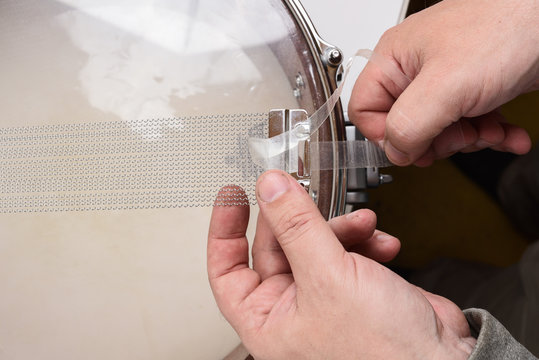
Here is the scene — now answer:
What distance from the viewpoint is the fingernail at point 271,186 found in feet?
1.50

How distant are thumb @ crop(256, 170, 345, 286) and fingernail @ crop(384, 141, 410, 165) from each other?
175 millimetres

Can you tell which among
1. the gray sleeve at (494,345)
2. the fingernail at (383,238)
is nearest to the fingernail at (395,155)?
the fingernail at (383,238)

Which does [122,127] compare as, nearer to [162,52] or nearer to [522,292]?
[162,52]

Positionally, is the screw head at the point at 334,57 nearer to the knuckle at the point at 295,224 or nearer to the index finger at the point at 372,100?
the index finger at the point at 372,100

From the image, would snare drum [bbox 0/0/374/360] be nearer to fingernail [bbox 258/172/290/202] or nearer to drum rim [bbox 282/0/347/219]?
drum rim [bbox 282/0/347/219]

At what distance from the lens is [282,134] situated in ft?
1.77

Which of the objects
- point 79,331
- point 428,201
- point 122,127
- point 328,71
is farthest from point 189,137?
point 428,201

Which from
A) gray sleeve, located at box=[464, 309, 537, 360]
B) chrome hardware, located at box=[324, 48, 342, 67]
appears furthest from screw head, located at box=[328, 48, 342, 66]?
gray sleeve, located at box=[464, 309, 537, 360]

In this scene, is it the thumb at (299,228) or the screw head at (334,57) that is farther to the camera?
the screw head at (334,57)

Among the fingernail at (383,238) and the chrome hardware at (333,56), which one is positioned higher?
the chrome hardware at (333,56)

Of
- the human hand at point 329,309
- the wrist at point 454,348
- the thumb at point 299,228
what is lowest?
the wrist at point 454,348

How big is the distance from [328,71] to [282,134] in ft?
0.37

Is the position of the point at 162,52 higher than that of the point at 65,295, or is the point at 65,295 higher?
the point at 162,52

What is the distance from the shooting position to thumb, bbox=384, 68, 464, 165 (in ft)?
1.64
